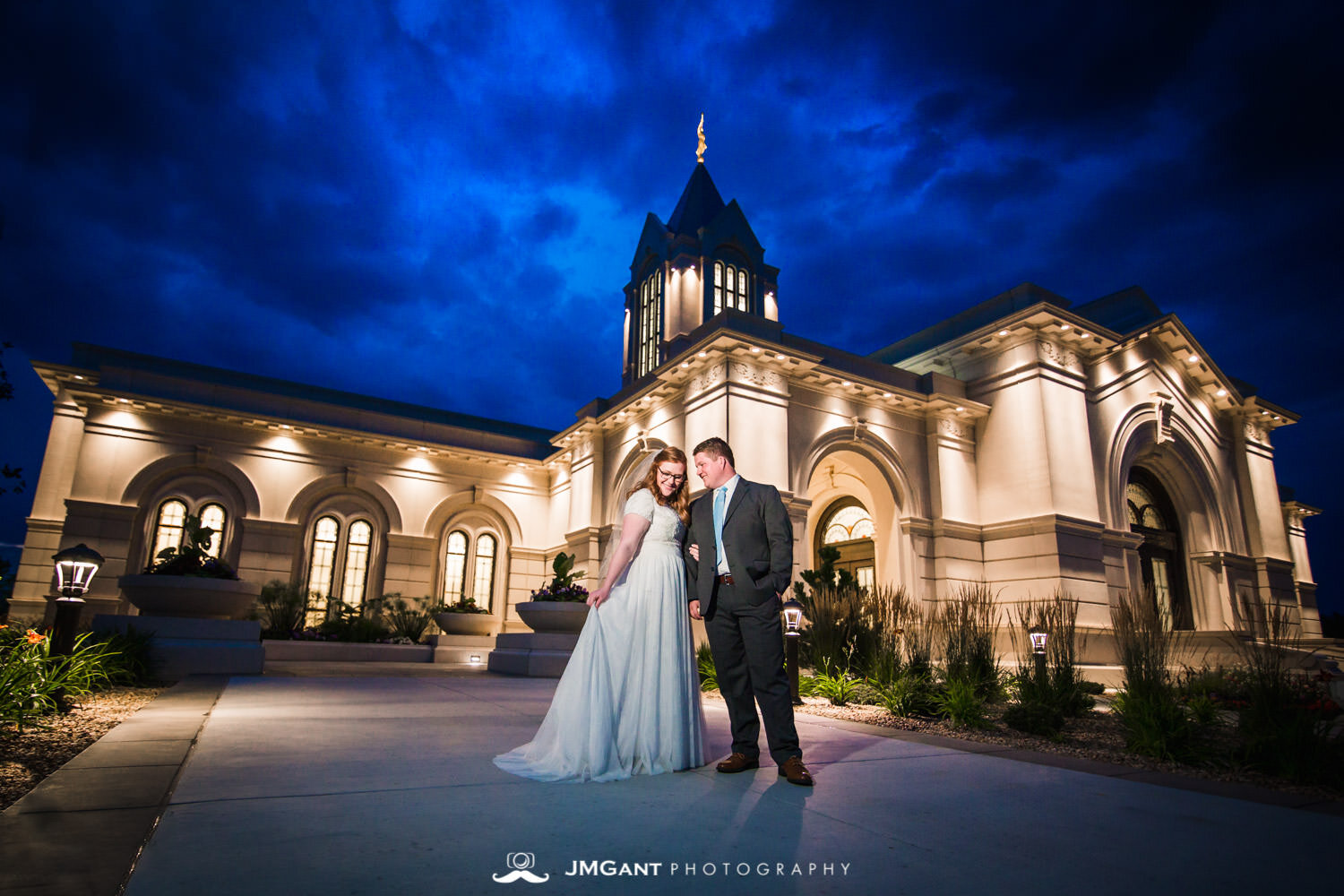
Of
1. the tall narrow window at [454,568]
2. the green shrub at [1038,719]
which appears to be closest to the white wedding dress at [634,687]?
the green shrub at [1038,719]

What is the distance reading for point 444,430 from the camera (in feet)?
82.5

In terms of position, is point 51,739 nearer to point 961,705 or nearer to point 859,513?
point 961,705

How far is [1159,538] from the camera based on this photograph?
67.8 ft

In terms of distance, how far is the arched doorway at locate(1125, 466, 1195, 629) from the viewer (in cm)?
2045

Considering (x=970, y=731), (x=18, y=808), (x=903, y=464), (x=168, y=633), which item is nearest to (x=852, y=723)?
(x=970, y=731)

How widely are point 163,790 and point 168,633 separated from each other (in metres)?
8.70

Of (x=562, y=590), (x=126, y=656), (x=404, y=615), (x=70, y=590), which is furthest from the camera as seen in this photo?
(x=404, y=615)

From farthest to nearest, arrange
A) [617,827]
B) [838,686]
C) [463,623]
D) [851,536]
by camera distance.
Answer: [851,536] < [463,623] < [838,686] < [617,827]

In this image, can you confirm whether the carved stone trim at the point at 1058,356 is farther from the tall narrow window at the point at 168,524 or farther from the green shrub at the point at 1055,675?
the tall narrow window at the point at 168,524

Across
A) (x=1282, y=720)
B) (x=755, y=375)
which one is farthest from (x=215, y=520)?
(x=1282, y=720)

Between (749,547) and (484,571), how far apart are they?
74.2 ft

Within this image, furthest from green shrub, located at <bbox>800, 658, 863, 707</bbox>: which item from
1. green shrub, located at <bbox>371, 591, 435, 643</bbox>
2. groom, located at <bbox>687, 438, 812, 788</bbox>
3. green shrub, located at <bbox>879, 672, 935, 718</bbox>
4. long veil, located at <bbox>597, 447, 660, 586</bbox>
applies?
green shrub, located at <bbox>371, 591, 435, 643</bbox>

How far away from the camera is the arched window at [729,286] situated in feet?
96.2

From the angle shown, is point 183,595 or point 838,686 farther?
point 183,595
